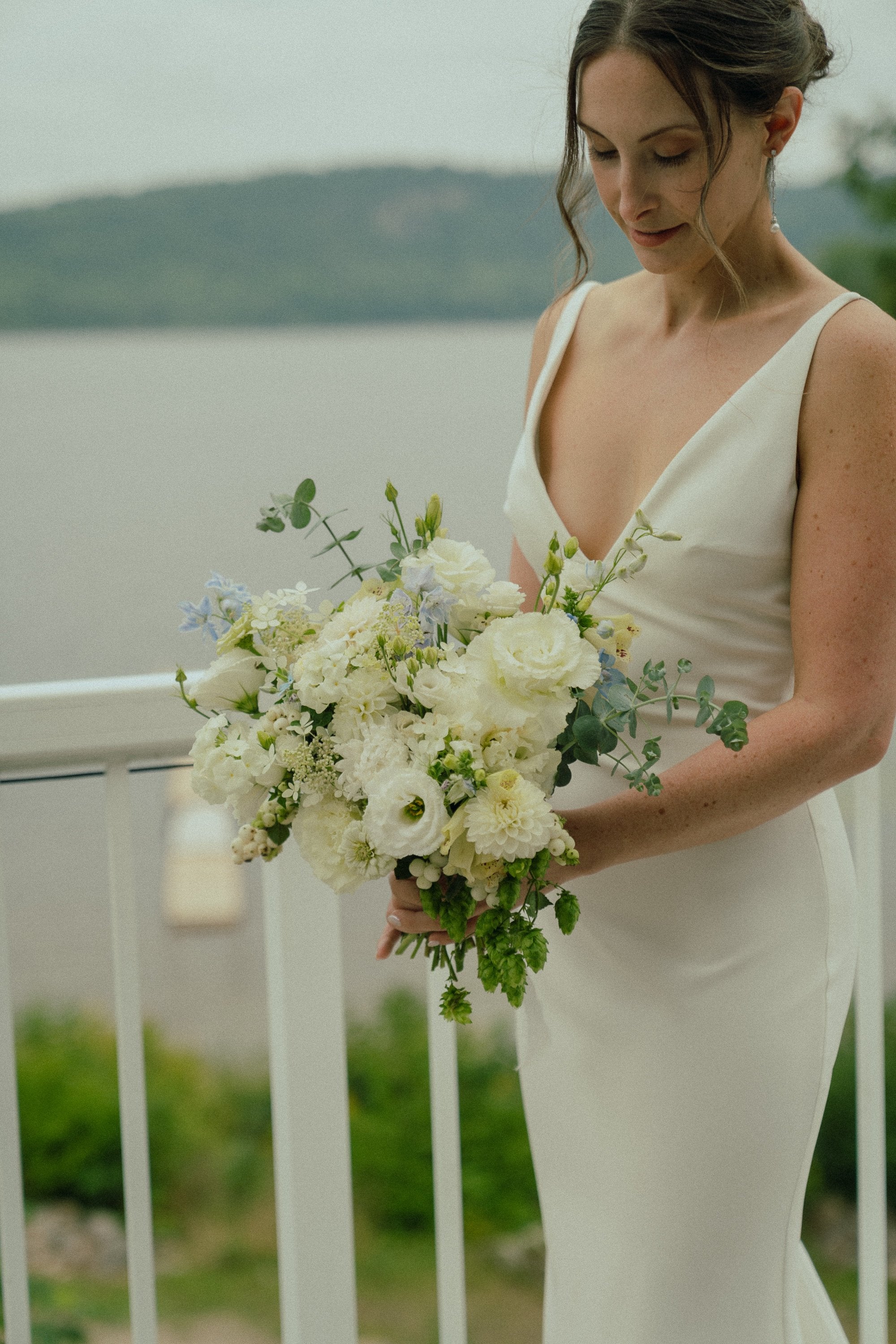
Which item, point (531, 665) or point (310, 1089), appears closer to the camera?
point (531, 665)

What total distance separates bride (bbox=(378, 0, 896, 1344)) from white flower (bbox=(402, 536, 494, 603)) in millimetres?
257

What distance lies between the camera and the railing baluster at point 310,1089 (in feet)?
5.07

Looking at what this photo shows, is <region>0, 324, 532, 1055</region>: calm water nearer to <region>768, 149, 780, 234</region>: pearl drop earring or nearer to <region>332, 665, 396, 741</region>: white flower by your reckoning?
<region>768, 149, 780, 234</region>: pearl drop earring

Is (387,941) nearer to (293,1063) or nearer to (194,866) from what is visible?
(293,1063)

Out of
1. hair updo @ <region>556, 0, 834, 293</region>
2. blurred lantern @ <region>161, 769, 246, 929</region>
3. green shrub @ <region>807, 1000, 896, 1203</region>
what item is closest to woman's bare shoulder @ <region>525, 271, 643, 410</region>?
hair updo @ <region>556, 0, 834, 293</region>

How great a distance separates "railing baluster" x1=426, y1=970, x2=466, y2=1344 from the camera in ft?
5.10

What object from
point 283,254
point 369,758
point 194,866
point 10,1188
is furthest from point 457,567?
point 283,254

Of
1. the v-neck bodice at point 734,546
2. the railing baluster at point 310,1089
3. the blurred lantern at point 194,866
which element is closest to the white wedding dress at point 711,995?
the v-neck bodice at point 734,546

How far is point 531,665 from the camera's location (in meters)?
0.97

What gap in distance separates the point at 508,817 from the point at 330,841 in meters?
0.18

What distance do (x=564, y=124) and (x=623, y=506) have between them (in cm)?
40

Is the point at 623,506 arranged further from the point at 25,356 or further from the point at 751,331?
the point at 25,356

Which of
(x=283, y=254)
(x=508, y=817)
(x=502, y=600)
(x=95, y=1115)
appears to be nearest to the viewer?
(x=508, y=817)

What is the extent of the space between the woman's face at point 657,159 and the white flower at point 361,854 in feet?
2.15
